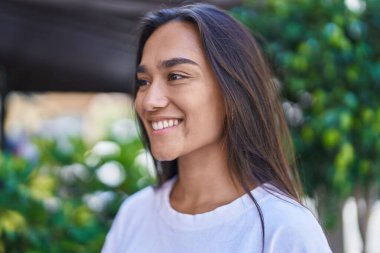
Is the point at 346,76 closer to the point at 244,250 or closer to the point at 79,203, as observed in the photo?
the point at 79,203

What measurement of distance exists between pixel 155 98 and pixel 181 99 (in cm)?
7

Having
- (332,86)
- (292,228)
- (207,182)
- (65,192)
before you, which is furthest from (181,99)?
(65,192)

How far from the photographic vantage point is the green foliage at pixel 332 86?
3.39 metres

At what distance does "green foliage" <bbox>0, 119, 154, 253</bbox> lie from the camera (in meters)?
3.39

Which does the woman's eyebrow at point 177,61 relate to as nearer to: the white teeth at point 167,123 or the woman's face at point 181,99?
the woman's face at point 181,99

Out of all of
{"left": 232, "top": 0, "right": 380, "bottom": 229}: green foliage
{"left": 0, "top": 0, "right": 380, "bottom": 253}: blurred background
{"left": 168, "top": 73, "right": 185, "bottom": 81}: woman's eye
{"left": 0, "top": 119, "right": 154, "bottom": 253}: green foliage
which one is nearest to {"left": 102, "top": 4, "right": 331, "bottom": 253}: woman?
{"left": 168, "top": 73, "right": 185, "bottom": 81}: woman's eye

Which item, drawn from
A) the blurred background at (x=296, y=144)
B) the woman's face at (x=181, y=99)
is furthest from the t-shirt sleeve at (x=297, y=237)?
the blurred background at (x=296, y=144)

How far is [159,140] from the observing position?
73.6 inches

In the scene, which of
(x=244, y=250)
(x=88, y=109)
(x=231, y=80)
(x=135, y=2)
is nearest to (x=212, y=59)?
(x=231, y=80)

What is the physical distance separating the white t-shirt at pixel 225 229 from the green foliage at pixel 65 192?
1.35 m

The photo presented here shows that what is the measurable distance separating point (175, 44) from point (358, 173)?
189 cm

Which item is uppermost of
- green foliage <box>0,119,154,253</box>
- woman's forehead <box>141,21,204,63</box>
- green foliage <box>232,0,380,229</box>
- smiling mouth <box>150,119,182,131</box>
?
woman's forehead <box>141,21,204,63</box>

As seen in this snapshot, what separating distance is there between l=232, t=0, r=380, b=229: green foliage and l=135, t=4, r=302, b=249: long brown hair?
1.35 meters

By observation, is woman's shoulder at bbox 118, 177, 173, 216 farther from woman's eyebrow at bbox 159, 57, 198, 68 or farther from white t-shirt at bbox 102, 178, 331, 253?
woman's eyebrow at bbox 159, 57, 198, 68
